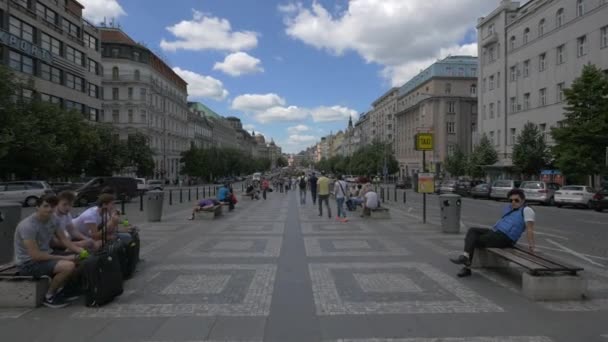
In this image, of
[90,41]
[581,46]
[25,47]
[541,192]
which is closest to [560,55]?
[581,46]

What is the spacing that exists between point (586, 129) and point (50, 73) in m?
46.9

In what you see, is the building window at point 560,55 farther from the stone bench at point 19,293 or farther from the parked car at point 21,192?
the stone bench at point 19,293

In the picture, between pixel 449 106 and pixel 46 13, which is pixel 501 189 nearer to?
pixel 46 13

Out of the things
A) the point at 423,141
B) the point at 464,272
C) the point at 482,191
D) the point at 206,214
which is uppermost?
the point at 423,141

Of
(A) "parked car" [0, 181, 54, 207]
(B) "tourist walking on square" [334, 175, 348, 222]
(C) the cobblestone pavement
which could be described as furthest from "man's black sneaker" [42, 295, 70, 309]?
(A) "parked car" [0, 181, 54, 207]

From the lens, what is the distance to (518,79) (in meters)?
48.1

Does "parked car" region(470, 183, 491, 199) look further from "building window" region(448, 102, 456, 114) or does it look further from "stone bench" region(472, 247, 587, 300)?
"building window" region(448, 102, 456, 114)

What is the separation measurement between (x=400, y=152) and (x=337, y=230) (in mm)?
88414

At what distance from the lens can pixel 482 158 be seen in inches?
1969

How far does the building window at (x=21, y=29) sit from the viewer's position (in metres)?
39.0

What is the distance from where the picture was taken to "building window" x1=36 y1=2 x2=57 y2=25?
141 feet

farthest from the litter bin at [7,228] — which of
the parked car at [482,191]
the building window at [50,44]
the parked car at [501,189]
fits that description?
the building window at [50,44]

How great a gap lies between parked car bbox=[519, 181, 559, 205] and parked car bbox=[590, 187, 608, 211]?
171 inches

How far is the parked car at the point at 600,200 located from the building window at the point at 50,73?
4656 cm
